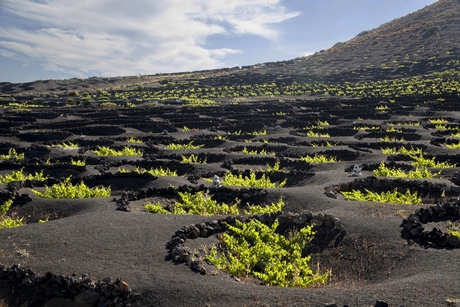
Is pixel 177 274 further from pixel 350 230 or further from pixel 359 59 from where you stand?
pixel 359 59

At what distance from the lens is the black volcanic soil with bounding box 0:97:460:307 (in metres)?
6.35

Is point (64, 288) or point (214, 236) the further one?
point (214, 236)

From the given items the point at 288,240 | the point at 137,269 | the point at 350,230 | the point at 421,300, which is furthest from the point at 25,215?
the point at 421,300

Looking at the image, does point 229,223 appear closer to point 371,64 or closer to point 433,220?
point 433,220

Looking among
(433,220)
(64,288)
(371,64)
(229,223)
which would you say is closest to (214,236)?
(229,223)

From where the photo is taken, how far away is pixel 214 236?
926 cm

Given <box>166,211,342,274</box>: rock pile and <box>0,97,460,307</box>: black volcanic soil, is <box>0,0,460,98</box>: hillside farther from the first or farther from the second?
<box>166,211,342,274</box>: rock pile

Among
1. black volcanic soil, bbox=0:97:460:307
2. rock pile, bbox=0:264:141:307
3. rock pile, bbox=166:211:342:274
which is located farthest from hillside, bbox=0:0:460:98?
rock pile, bbox=0:264:141:307

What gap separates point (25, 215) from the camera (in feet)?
38.2

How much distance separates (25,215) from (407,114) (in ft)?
96.6

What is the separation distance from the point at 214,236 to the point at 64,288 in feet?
11.1

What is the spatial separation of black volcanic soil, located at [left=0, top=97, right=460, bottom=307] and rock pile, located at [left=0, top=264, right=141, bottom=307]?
0.05 m

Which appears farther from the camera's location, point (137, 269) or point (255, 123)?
point (255, 123)

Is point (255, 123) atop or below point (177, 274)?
atop
